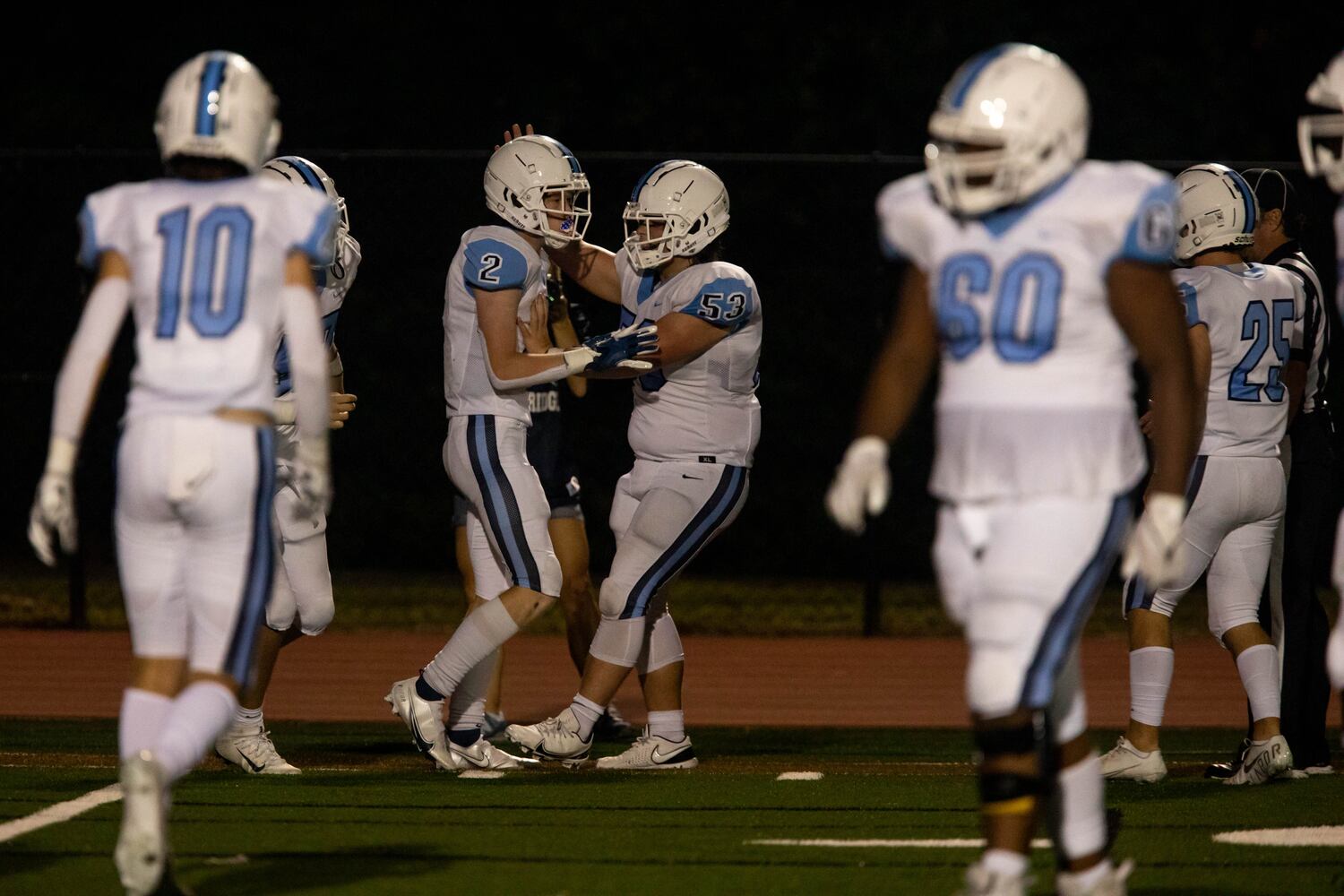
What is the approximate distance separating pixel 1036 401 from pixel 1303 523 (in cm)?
283

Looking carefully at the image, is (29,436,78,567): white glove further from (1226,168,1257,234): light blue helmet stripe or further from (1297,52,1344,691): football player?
(1226,168,1257,234): light blue helmet stripe

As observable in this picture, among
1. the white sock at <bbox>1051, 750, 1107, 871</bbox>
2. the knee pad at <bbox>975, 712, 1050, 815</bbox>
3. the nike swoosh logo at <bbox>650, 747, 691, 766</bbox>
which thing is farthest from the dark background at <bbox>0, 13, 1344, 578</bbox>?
the knee pad at <bbox>975, 712, 1050, 815</bbox>

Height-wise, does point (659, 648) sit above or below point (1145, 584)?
below

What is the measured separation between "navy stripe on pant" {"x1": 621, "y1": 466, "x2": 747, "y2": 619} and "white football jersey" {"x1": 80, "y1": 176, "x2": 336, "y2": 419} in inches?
91.0

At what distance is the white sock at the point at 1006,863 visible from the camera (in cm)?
344

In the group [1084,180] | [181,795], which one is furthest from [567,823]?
[1084,180]

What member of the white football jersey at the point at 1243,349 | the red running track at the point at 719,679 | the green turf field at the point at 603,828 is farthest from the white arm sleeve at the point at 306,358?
the red running track at the point at 719,679

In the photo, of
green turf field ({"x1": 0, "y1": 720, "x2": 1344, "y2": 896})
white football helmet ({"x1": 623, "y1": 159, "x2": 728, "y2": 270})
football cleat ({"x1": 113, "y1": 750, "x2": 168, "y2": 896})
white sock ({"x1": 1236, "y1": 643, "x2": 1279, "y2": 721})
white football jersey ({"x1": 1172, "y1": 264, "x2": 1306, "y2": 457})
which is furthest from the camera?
white football helmet ({"x1": 623, "y1": 159, "x2": 728, "y2": 270})

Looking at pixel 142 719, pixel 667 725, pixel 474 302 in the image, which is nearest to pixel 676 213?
pixel 474 302

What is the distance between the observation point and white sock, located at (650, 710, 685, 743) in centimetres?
612

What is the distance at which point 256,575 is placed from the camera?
151 inches

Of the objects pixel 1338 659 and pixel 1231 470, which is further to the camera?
pixel 1231 470

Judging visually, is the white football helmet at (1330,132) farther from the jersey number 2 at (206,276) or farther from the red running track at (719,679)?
the red running track at (719,679)

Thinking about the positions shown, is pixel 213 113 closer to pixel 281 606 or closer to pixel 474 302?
pixel 474 302
